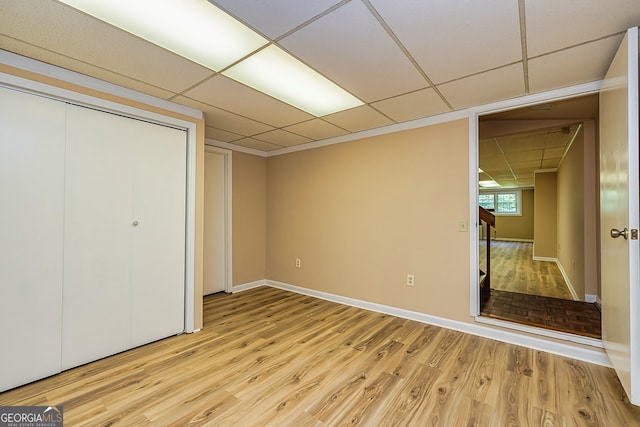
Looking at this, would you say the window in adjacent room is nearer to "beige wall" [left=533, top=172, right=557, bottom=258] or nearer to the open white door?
"beige wall" [left=533, top=172, right=557, bottom=258]

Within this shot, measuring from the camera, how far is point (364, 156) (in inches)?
140

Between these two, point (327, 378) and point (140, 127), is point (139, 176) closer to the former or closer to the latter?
point (140, 127)

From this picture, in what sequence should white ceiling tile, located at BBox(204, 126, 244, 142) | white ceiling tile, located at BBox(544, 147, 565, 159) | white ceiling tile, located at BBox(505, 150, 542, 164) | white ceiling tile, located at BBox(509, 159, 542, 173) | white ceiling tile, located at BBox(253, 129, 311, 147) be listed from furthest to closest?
white ceiling tile, located at BBox(509, 159, 542, 173) → white ceiling tile, located at BBox(505, 150, 542, 164) → white ceiling tile, located at BBox(544, 147, 565, 159) → white ceiling tile, located at BBox(253, 129, 311, 147) → white ceiling tile, located at BBox(204, 126, 244, 142)

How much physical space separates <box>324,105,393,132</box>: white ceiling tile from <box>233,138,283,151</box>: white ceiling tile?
134 centimetres

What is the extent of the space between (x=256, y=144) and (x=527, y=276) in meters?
5.52

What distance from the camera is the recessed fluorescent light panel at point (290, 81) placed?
1.95 m

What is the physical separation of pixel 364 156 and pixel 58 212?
306 cm

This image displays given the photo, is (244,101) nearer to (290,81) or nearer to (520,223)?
(290,81)

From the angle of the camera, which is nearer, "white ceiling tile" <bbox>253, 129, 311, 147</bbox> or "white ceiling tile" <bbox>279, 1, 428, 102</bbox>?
"white ceiling tile" <bbox>279, 1, 428, 102</bbox>

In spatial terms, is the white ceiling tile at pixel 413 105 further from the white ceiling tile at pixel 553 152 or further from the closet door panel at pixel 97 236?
the white ceiling tile at pixel 553 152

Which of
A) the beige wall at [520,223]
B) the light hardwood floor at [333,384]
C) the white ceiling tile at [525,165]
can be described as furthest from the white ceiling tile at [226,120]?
the beige wall at [520,223]

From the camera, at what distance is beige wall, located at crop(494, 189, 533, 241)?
35.7 feet

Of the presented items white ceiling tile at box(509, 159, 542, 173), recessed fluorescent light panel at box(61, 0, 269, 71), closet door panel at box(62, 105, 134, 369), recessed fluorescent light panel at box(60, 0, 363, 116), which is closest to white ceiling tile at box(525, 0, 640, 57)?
recessed fluorescent light panel at box(60, 0, 363, 116)

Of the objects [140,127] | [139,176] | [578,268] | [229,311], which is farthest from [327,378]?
[578,268]
